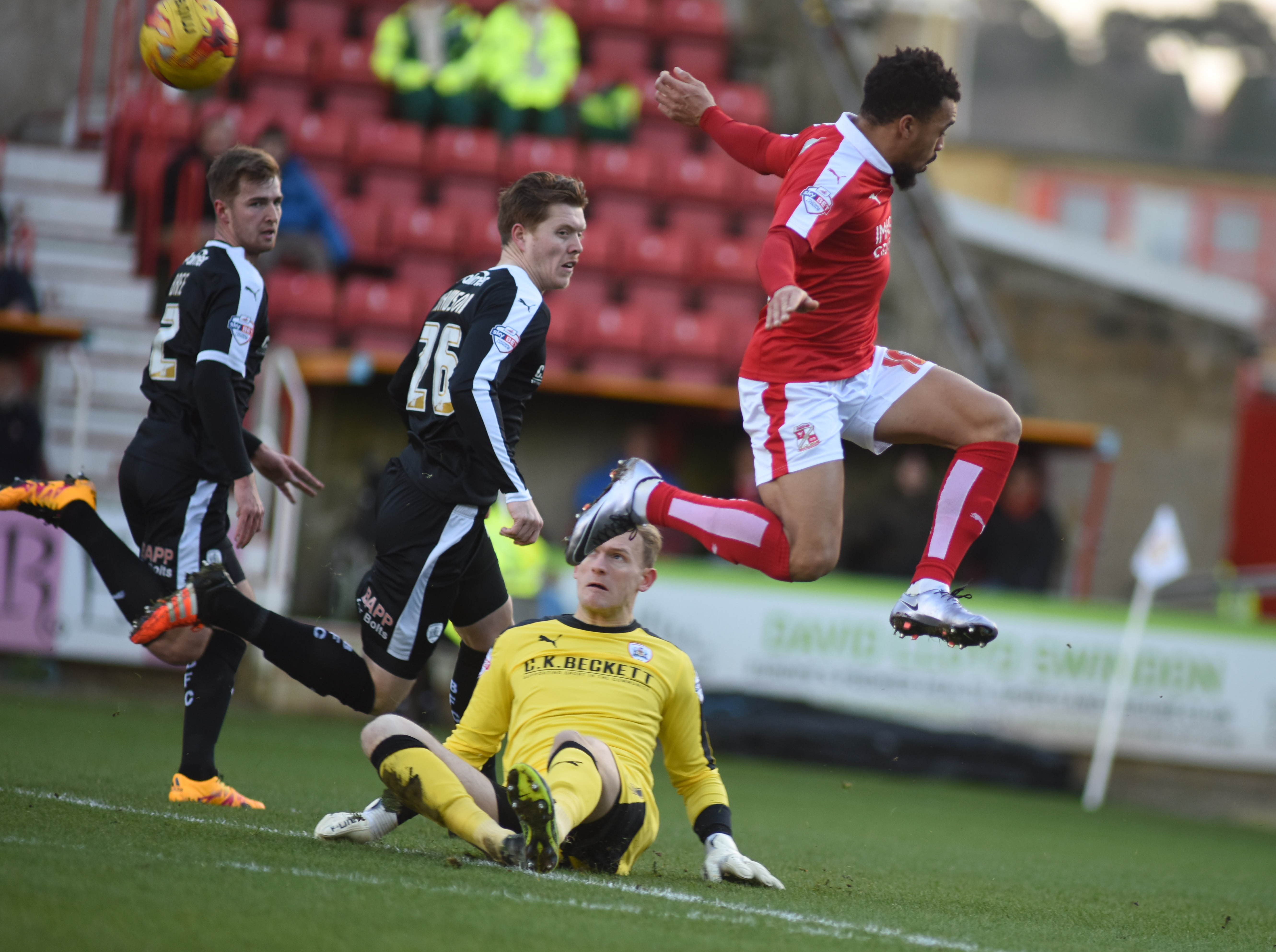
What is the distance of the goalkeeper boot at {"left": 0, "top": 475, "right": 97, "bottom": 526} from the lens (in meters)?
5.29

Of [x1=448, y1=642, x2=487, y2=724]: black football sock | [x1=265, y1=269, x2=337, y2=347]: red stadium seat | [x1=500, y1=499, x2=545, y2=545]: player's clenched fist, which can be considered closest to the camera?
[x1=500, y1=499, x2=545, y2=545]: player's clenched fist

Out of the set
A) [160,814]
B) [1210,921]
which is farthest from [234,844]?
[1210,921]

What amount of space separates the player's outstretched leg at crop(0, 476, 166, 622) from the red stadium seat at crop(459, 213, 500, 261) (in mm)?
8210

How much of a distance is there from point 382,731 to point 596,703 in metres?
0.69

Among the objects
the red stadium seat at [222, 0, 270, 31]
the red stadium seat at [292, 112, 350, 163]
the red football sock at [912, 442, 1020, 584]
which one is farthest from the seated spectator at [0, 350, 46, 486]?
the red football sock at [912, 442, 1020, 584]

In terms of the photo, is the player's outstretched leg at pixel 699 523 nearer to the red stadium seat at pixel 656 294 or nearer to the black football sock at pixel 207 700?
the black football sock at pixel 207 700

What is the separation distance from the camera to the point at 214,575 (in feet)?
15.1

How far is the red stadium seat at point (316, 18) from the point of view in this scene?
15312 mm

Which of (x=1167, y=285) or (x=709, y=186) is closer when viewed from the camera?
(x=709, y=186)

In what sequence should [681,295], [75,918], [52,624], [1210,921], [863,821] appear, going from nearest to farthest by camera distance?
[75,918]
[1210,921]
[863,821]
[52,624]
[681,295]

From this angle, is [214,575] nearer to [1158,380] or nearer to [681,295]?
[681,295]

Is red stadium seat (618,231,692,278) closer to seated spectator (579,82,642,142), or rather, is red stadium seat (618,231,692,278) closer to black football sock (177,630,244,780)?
seated spectator (579,82,642,142)

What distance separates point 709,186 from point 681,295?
1.35 metres

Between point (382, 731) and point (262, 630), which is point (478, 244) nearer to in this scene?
point (262, 630)
